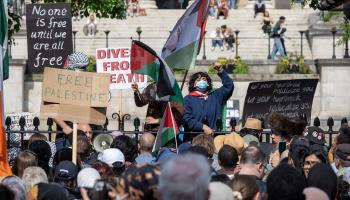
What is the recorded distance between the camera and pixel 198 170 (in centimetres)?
825

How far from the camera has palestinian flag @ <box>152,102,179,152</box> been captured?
14.3 m

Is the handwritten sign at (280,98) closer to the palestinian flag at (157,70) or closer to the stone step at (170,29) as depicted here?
the palestinian flag at (157,70)

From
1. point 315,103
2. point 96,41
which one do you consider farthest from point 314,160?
point 96,41

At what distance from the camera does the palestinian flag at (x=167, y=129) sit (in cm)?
→ 1430

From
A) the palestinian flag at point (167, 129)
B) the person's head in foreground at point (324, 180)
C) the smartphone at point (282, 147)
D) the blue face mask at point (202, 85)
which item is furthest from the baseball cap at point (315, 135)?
the person's head in foreground at point (324, 180)

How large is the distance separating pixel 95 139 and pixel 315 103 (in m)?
19.2

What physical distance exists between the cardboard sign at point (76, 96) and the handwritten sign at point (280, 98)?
3935 mm

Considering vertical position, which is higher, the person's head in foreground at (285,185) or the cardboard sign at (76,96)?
the cardboard sign at (76,96)

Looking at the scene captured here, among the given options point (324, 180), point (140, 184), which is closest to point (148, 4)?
point (324, 180)

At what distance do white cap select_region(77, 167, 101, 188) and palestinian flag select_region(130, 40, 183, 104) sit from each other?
3.99 metres

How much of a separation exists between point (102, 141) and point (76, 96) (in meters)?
1.58

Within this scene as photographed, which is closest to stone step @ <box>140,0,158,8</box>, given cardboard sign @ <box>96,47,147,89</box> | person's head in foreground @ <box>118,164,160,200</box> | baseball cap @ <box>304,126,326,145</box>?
cardboard sign @ <box>96,47,147,89</box>

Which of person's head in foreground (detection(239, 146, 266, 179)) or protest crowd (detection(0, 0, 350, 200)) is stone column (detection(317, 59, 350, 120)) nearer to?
protest crowd (detection(0, 0, 350, 200))

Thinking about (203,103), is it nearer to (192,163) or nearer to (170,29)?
(192,163)
